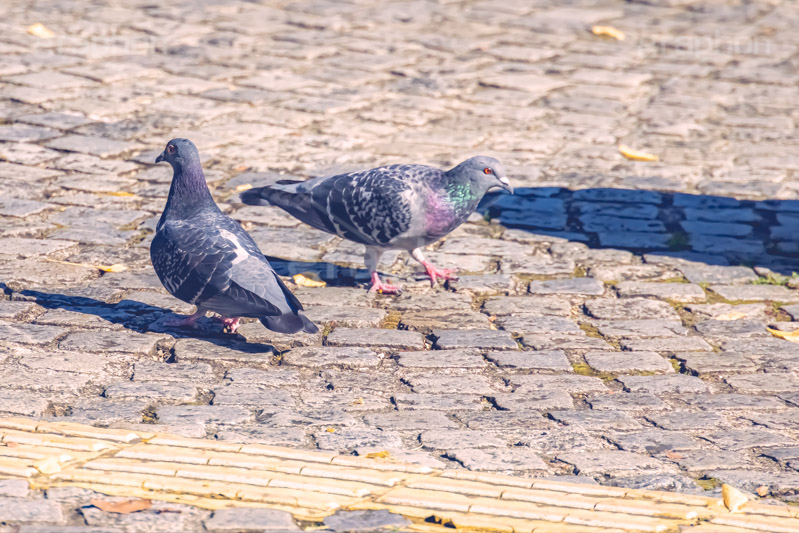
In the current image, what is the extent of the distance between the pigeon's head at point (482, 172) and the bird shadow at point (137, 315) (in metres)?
1.53

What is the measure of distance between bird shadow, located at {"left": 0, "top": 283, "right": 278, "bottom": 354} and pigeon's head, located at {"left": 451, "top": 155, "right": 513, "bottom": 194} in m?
1.53

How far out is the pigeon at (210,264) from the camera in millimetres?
4867

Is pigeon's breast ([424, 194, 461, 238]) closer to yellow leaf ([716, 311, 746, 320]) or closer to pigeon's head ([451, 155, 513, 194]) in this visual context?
pigeon's head ([451, 155, 513, 194])

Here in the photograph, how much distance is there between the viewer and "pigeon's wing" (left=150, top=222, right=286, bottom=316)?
4.89 m

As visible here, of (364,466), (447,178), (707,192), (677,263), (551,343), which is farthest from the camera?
(707,192)

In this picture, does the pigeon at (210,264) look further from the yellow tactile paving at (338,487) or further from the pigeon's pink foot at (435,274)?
the pigeon's pink foot at (435,274)

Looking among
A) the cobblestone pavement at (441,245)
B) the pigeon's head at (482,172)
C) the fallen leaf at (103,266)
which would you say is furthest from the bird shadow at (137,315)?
the pigeon's head at (482,172)

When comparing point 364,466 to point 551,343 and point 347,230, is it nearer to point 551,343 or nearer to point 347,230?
point 551,343

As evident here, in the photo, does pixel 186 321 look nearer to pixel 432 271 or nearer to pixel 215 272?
pixel 215 272

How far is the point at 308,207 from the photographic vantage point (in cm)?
619

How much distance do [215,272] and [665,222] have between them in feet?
11.4

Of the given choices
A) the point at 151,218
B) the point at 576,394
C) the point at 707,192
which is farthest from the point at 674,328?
the point at 151,218

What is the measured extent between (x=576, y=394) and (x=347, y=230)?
1.89 m

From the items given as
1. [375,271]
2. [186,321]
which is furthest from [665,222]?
[186,321]
